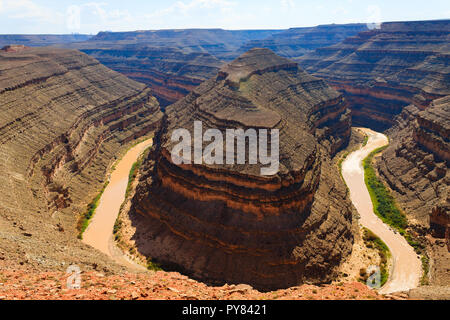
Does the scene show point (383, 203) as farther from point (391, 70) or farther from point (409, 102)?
point (391, 70)

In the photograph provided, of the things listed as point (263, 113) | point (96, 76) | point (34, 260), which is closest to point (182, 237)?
point (34, 260)

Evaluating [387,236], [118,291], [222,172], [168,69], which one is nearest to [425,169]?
[387,236]

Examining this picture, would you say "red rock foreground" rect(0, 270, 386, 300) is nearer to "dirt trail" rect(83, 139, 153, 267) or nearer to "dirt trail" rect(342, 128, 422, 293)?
"dirt trail" rect(342, 128, 422, 293)

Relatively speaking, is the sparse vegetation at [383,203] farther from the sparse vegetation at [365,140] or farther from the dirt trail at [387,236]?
the sparse vegetation at [365,140]

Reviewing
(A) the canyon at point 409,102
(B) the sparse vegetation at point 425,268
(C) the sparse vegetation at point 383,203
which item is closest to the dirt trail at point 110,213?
(B) the sparse vegetation at point 425,268

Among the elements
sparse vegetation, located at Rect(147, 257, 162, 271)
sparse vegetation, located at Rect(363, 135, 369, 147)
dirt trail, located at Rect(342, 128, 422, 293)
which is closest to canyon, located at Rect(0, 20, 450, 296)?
sparse vegetation, located at Rect(147, 257, 162, 271)
